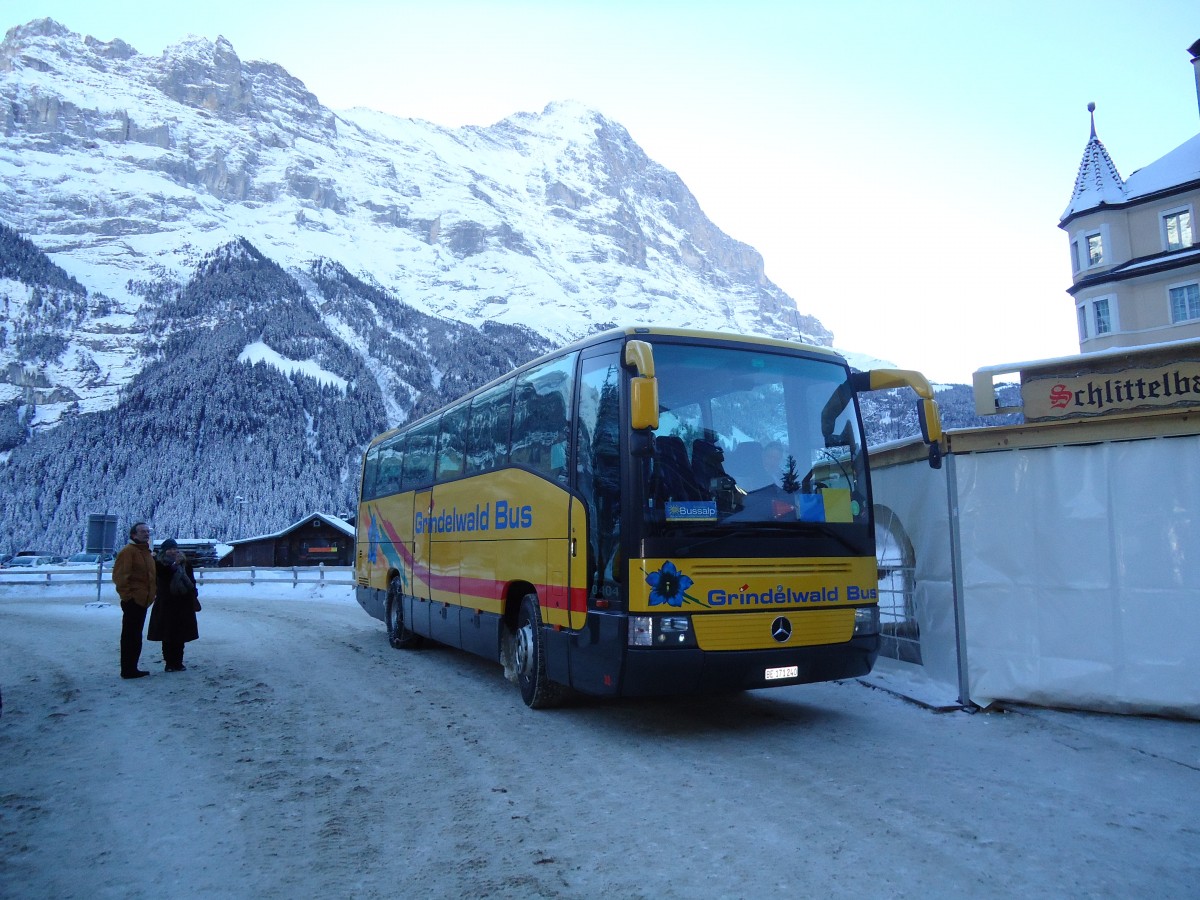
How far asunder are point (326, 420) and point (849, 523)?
388 ft

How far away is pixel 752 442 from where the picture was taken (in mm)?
6641

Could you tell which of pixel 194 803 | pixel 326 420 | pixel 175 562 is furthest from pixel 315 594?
pixel 326 420

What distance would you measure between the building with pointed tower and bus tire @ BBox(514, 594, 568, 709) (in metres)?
24.6

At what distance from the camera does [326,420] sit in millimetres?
118125

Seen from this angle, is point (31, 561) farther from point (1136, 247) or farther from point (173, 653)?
point (1136, 247)

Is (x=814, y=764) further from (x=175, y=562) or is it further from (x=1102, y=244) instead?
(x=1102, y=244)

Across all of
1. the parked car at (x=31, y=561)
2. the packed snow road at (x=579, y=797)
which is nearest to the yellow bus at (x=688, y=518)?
the packed snow road at (x=579, y=797)

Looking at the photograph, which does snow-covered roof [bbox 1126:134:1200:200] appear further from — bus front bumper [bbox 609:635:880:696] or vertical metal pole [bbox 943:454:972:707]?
bus front bumper [bbox 609:635:880:696]

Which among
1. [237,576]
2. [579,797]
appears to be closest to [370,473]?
[579,797]

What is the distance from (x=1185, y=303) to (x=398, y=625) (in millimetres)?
26416

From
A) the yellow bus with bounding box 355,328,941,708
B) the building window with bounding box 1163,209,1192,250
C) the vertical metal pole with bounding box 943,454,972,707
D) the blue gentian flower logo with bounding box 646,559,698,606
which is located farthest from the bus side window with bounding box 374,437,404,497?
the building window with bounding box 1163,209,1192,250

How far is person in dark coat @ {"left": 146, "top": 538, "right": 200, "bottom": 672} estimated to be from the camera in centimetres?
1009

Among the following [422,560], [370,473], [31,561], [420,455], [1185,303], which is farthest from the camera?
[31,561]

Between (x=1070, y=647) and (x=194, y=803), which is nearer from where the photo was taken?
→ (x=194, y=803)
